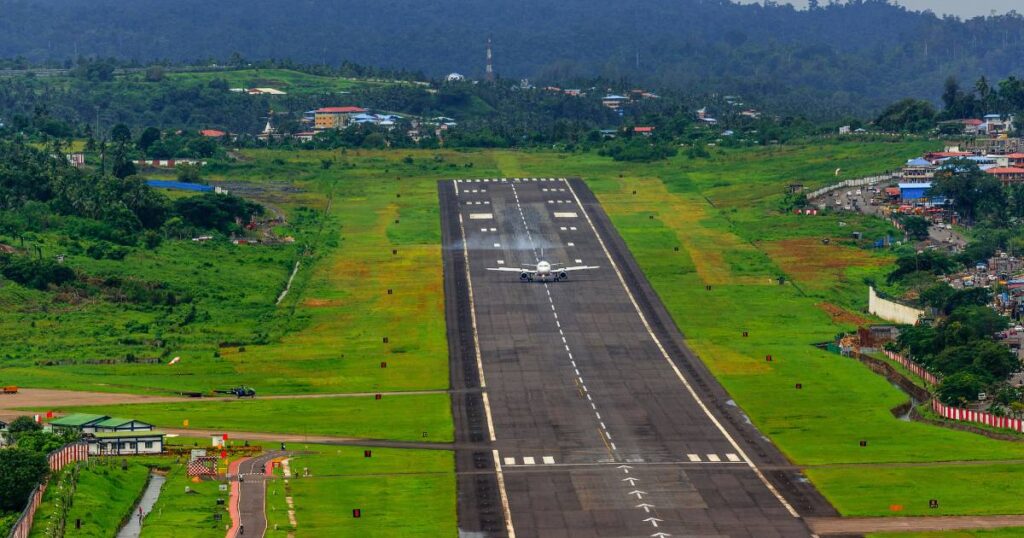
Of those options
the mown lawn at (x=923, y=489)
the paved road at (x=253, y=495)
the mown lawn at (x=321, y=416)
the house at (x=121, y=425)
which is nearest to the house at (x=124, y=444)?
the house at (x=121, y=425)

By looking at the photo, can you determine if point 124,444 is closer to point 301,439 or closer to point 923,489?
point 301,439

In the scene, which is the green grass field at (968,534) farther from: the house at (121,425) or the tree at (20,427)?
the tree at (20,427)

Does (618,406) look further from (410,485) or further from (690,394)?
(410,485)

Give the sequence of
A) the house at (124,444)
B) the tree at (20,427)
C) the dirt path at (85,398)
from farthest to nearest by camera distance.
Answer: the dirt path at (85,398), the house at (124,444), the tree at (20,427)

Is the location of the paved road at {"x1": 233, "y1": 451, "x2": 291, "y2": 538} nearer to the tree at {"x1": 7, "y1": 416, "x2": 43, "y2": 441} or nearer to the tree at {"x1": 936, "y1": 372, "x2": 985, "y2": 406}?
the tree at {"x1": 7, "y1": 416, "x2": 43, "y2": 441}

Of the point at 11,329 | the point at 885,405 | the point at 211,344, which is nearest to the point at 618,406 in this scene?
the point at 885,405
